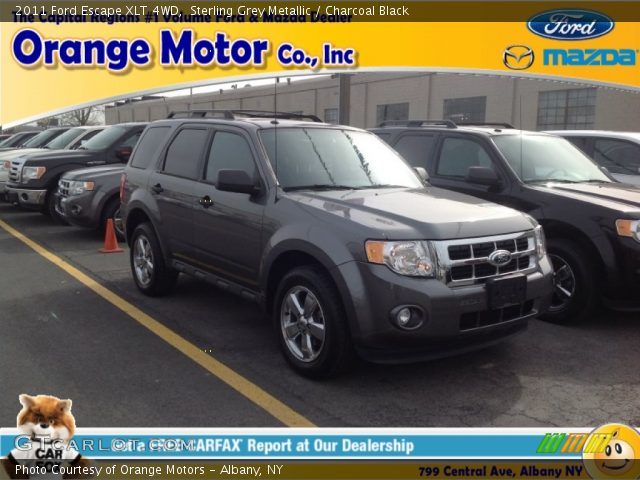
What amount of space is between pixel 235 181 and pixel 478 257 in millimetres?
1794

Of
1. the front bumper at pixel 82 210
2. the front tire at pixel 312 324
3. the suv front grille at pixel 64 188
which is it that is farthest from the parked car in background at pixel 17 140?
the front tire at pixel 312 324

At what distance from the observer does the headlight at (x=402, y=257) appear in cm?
366

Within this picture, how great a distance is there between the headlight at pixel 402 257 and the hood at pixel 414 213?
0.19 ft

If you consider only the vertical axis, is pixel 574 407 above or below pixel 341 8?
below

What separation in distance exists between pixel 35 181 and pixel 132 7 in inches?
293

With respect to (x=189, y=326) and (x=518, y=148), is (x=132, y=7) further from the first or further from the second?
(x=518, y=148)

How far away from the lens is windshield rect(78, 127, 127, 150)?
34.5ft

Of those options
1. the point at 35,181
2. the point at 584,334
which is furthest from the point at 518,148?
the point at 35,181

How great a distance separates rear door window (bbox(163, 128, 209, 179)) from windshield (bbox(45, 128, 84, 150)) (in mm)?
8478

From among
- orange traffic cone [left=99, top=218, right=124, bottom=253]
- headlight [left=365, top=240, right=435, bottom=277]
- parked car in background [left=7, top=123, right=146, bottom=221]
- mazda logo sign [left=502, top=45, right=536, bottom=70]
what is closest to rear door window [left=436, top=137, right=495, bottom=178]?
mazda logo sign [left=502, top=45, right=536, bottom=70]

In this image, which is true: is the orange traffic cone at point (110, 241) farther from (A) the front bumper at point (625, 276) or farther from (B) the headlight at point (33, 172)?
(A) the front bumper at point (625, 276)

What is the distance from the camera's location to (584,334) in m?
5.11

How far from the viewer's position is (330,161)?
486 cm

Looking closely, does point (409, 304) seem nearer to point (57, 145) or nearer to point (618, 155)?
point (618, 155)
